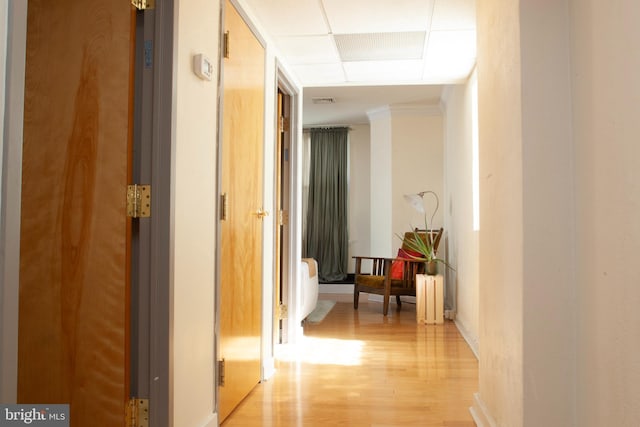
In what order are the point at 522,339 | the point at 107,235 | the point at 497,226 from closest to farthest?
the point at 522,339 < the point at 107,235 < the point at 497,226

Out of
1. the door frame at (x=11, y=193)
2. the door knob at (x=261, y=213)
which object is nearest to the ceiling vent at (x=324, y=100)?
the door knob at (x=261, y=213)

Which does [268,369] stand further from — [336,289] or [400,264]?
[336,289]

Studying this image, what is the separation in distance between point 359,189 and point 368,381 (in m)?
4.82

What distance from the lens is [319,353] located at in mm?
3781

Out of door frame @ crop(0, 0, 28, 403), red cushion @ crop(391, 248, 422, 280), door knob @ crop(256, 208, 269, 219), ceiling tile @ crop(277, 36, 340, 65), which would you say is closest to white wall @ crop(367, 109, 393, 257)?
red cushion @ crop(391, 248, 422, 280)

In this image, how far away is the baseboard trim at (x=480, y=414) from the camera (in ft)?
7.04

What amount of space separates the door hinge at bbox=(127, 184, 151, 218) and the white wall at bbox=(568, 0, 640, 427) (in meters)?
1.42

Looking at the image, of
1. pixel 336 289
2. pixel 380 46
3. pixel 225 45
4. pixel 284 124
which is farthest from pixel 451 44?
pixel 336 289

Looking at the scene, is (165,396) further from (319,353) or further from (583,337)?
(319,353)

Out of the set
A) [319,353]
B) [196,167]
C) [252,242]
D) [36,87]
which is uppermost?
[36,87]

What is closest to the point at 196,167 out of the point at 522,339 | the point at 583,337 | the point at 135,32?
the point at 135,32

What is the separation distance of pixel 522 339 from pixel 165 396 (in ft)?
4.05

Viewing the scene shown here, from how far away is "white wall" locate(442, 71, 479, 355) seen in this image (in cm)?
408

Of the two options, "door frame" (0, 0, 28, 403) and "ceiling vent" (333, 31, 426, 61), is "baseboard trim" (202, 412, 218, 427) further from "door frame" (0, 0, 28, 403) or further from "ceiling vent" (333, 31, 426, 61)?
"ceiling vent" (333, 31, 426, 61)
